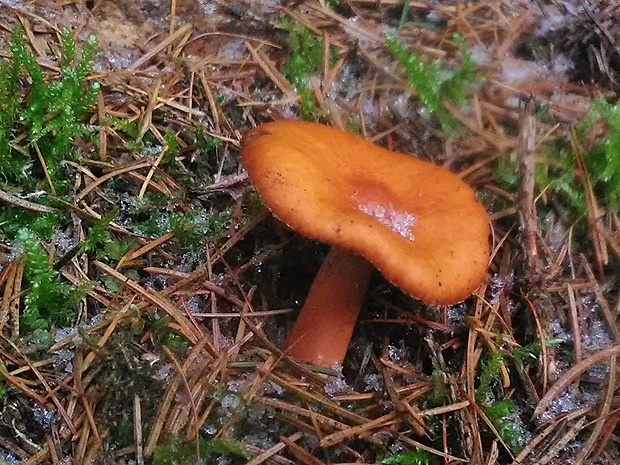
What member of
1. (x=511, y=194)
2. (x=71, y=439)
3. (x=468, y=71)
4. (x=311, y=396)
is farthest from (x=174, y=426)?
(x=468, y=71)

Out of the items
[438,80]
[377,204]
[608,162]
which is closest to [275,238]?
[377,204]

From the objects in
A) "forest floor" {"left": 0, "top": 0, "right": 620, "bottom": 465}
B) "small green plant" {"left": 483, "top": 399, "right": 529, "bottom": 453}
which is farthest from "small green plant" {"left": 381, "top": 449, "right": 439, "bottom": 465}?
"small green plant" {"left": 483, "top": 399, "right": 529, "bottom": 453}

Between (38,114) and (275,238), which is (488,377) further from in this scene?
(38,114)

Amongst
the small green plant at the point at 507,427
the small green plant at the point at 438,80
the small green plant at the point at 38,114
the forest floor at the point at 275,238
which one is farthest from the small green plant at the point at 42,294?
the small green plant at the point at 438,80

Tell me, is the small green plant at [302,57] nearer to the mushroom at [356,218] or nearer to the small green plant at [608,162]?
the mushroom at [356,218]

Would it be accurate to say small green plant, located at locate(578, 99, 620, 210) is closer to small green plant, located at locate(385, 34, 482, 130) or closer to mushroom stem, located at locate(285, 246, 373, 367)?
small green plant, located at locate(385, 34, 482, 130)

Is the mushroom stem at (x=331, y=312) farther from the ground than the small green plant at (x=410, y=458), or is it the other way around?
the mushroom stem at (x=331, y=312)
